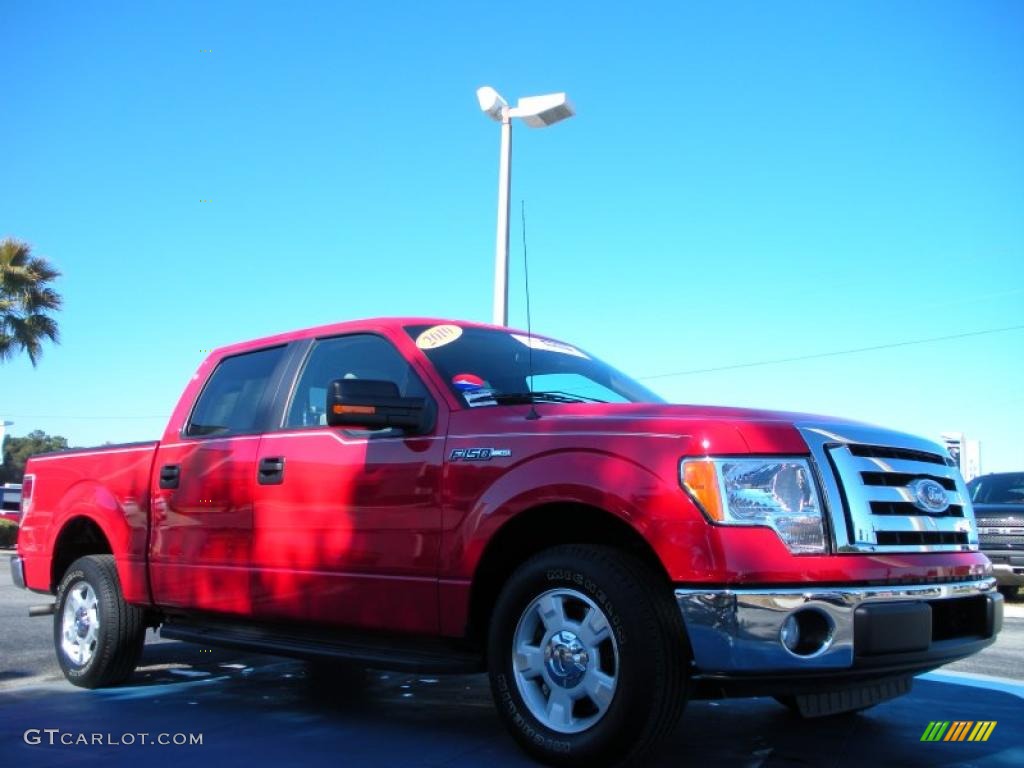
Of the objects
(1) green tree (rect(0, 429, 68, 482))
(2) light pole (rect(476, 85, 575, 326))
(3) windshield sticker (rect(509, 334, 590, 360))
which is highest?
(2) light pole (rect(476, 85, 575, 326))

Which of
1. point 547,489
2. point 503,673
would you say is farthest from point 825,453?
point 503,673

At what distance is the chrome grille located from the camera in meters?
3.29

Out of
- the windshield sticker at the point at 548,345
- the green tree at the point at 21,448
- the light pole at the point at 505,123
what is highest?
the light pole at the point at 505,123

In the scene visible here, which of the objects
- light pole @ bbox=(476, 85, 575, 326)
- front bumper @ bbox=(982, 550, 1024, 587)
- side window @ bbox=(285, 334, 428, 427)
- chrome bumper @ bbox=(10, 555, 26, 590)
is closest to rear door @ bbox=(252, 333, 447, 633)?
side window @ bbox=(285, 334, 428, 427)

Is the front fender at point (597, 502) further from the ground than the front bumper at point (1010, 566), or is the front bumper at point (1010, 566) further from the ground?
the front fender at point (597, 502)

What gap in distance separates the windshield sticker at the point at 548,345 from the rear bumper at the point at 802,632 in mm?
2016

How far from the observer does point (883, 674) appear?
327cm

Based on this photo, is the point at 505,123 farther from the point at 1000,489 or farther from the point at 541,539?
the point at 541,539

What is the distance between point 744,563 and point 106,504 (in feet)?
13.2

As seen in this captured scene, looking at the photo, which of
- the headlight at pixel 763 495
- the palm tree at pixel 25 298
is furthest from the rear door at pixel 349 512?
the palm tree at pixel 25 298

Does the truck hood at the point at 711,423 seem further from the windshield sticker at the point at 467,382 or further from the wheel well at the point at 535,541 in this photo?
the windshield sticker at the point at 467,382

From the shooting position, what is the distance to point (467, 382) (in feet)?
14.3

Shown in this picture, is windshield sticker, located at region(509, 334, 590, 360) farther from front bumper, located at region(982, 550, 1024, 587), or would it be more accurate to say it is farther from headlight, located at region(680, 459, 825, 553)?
front bumper, located at region(982, 550, 1024, 587)

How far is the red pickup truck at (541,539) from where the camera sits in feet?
10.5
